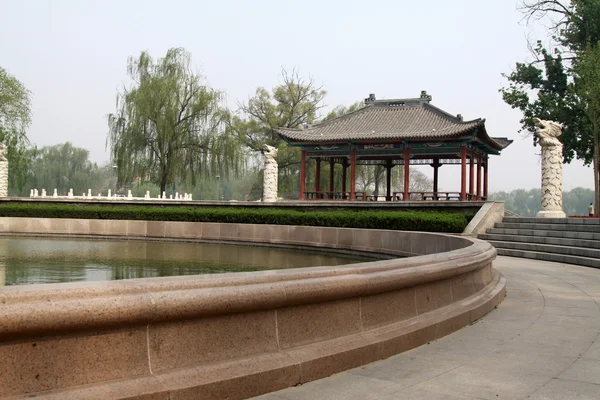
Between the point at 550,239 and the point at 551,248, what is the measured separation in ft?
2.53

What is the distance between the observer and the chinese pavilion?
25.5 meters

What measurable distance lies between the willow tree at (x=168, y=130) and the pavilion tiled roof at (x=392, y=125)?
6.46 meters

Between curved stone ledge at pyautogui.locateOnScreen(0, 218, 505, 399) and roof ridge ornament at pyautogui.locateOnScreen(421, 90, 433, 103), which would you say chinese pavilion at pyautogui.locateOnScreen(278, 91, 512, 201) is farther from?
curved stone ledge at pyautogui.locateOnScreen(0, 218, 505, 399)

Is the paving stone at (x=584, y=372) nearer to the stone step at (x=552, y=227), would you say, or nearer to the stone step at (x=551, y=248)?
the stone step at (x=551, y=248)

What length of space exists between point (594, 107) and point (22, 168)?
32.8 m

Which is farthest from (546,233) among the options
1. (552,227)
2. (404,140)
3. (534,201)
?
(534,201)

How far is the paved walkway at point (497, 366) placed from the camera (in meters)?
3.32

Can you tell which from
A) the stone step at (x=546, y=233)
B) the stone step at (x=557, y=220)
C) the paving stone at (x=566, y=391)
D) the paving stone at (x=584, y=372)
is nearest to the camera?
the paving stone at (x=566, y=391)

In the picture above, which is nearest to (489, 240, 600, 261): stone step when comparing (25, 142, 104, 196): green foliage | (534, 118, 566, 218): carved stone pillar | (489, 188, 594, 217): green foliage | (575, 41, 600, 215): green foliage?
(534, 118, 566, 218): carved stone pillar

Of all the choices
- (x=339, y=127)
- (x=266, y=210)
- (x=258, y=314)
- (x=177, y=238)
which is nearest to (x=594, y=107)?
(x=339, y=127)

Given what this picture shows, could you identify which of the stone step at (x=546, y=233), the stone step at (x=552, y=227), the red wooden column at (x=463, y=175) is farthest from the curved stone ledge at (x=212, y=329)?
the red wooden column at (x=463, y=175)

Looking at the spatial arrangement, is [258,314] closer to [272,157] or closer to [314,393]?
[314,393]

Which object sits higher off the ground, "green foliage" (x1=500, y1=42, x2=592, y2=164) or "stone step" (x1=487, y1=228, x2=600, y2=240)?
"green foliage" (x1=500, y1=42, x2=592, y2=164)

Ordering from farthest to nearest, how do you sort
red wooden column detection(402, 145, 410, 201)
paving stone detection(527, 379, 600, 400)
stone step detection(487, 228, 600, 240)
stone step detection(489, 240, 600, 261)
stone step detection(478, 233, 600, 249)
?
red wooden column detection(402, 145, 410, 201), stone step detection(487, 228, 600, 240), stone step detection(478, 233, 600, 249), stone step detection(489, 240, 600, 261), paving stone detection(527, 379, 600, 400)
